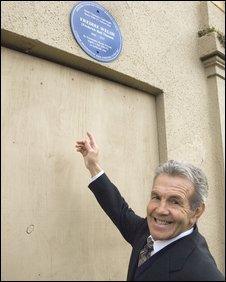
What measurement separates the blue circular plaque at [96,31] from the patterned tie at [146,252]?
1.36 m

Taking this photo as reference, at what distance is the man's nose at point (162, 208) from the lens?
1.92 metres

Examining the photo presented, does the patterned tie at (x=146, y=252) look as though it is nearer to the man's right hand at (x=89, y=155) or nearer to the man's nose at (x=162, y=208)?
the man's nose at (x=162, y=208)

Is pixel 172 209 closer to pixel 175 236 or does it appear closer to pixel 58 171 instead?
pixel 175 236

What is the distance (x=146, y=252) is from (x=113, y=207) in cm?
42

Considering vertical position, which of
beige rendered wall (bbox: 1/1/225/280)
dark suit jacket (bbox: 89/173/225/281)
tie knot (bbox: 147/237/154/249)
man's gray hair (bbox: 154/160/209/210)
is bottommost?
dark suit jacket (bbox: 89/173/225/281)

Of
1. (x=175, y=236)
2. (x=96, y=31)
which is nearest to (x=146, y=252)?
(x=175, y=236)

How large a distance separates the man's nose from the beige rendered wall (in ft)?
2.89

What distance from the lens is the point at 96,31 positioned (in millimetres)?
2715

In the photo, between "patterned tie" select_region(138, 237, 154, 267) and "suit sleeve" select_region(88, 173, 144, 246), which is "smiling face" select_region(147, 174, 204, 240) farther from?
"suit sleeve" select_region(88, 173, 144, 246)

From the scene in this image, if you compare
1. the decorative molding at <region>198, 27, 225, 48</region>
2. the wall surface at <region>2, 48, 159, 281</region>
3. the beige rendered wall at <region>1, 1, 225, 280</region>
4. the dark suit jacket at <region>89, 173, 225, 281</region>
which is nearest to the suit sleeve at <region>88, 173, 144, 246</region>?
the dark suit jacket at <region>89, 173, 225, 281</region>

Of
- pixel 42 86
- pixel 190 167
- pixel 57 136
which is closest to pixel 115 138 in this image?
pixel 57 136

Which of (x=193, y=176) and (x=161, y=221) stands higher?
(x=193, y=176)

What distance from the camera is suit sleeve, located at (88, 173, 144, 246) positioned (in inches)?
91.2

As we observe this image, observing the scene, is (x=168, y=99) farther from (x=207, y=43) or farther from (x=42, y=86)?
(x=42, y=86)
